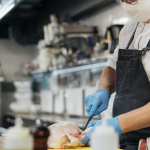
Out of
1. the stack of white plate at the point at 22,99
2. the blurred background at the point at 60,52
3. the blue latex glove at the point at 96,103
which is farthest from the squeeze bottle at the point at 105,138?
the stack of white plate at the point at 22,99

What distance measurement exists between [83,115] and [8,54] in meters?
4.21

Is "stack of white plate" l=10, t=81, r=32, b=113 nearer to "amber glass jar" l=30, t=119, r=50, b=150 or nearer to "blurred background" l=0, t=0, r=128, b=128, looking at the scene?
"blurred background" l=0, t=0, r=128, b=128

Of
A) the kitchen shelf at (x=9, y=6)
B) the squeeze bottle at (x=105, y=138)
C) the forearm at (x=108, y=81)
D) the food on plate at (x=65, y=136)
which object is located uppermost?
the kitchen shelf at (x=9, y=6)

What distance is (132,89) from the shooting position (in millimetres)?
1396

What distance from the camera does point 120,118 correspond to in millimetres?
1238

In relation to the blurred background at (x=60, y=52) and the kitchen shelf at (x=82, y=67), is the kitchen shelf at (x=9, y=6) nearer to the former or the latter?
the blurred background at (x=60, y=52)

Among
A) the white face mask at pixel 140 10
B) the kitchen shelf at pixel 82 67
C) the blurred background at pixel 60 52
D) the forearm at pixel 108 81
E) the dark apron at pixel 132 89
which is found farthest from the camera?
the blurred background at pixel 60 52

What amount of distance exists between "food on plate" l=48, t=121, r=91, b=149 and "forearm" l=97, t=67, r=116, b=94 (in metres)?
0.33

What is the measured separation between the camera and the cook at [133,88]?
4.05 feet

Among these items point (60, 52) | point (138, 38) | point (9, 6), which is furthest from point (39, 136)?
point (60, 52)

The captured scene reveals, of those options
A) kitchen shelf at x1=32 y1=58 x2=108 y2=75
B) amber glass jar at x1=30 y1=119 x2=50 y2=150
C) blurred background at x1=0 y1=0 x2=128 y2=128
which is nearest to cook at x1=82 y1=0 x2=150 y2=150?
amber glass jar at x1=30 y1=119 x2=50 y2=150

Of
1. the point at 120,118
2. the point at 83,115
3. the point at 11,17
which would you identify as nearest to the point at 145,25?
the point at 120,118

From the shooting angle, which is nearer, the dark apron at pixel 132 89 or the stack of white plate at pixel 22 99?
the dark apron at pixel 132 89

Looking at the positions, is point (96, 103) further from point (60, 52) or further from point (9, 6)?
point (60, 52)
